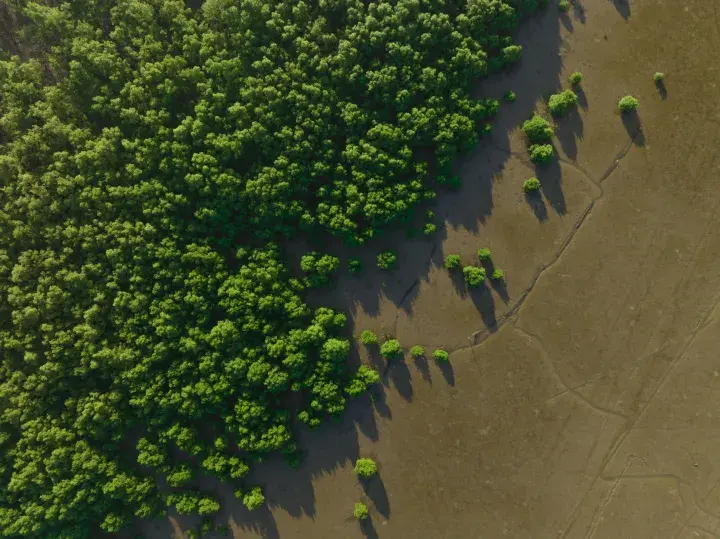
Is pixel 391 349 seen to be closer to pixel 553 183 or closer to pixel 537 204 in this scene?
pixel 537 204

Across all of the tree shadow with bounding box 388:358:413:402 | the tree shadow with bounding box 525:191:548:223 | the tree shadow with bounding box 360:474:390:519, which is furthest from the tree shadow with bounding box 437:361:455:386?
the tree shadow with bounding box 525:191:548:223

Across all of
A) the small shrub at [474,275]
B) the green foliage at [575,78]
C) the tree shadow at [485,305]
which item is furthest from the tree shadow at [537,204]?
the green foliage at [575,78]

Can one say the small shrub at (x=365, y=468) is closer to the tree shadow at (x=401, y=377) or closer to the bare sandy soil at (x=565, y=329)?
the bare sandy soil at (x=565, y=329)

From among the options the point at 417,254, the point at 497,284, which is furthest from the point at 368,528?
the point at 417,254

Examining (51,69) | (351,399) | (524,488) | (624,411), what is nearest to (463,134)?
(351,399)

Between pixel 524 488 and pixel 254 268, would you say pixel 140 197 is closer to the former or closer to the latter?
pixel 254 268
